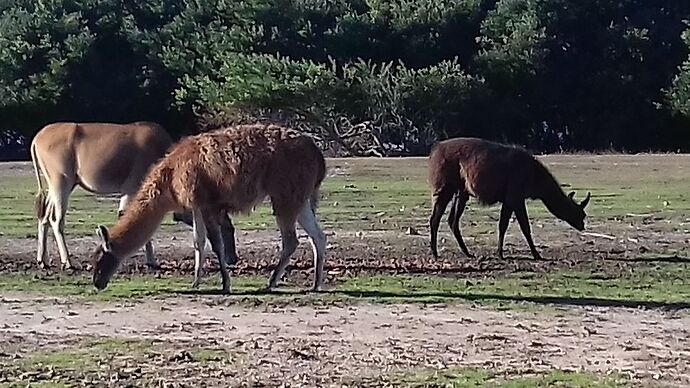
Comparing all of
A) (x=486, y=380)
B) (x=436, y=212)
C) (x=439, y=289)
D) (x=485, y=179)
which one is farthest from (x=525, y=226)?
(x=486, y=380)

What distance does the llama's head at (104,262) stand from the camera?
40.8 ft

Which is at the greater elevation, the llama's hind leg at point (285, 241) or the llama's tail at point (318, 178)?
the llama's tail at point (318, 178)

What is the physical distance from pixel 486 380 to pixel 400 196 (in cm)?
1799

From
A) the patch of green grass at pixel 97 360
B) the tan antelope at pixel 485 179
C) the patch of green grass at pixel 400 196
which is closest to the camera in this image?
the patch of green grass at pixel 97 360

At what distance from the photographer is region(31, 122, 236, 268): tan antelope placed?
1482 centimetres

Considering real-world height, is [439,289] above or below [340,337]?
below

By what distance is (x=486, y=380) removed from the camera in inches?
328

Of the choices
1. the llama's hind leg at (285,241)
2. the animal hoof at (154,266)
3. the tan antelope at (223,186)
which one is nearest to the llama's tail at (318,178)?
the tan antelope at (223,186)

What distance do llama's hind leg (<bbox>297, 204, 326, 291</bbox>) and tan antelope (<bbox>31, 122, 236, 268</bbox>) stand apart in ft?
8.21

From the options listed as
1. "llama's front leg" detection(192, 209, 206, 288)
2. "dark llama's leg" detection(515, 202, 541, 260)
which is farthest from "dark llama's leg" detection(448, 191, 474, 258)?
"llama's front leg" detection(192, 209, 206, 288)

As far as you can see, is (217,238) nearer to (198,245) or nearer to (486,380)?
(198,245)

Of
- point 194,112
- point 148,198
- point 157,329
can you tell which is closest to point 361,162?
point 194,112

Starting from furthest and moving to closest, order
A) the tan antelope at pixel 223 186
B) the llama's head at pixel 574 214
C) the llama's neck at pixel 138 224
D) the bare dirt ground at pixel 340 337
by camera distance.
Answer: the llama's head at pixel 574 214 < the llama's neck at pixel 138 224 < the tan antelope at pixel 223 186 < the bare dirt ground at pixel 340 337

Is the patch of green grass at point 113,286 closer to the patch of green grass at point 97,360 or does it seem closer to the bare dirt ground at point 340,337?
the bare dirt ground at point 340,337
